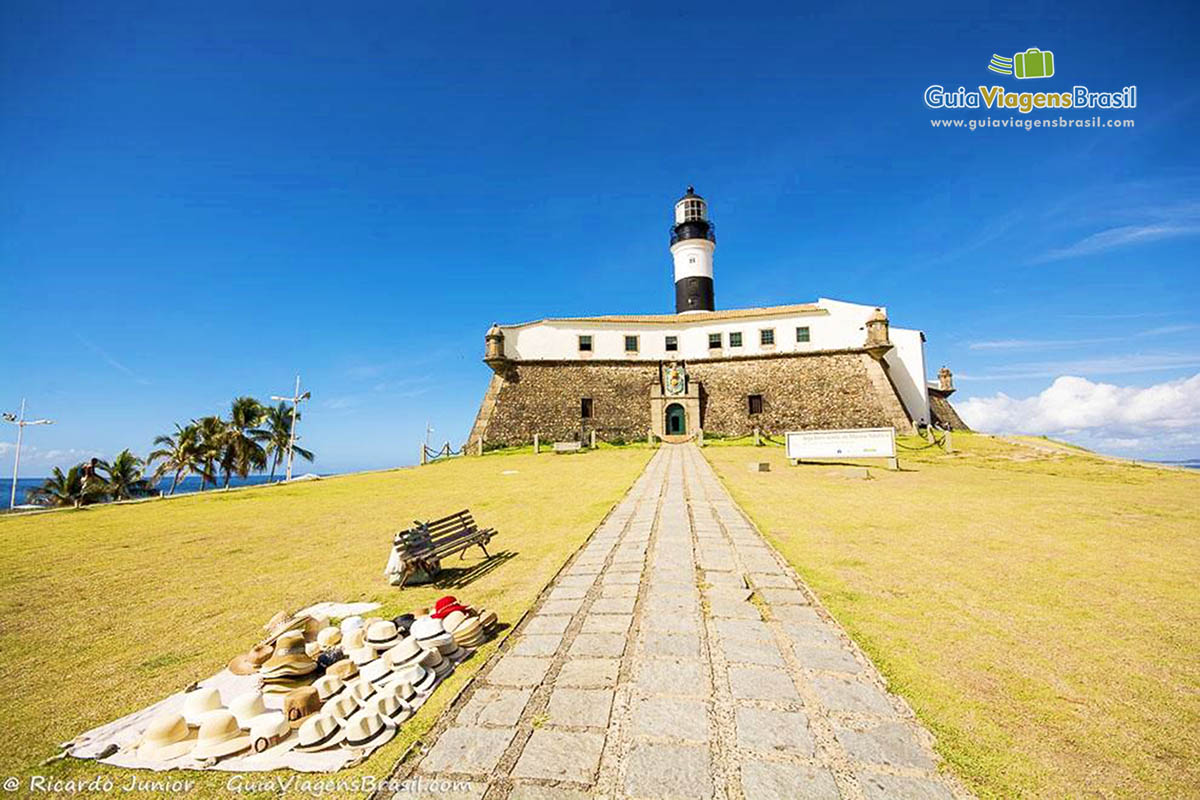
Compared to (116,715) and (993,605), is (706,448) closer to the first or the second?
(993,605)

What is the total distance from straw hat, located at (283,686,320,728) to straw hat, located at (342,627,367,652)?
681 millimetres

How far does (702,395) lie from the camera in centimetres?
2898

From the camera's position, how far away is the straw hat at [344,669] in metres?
3.50

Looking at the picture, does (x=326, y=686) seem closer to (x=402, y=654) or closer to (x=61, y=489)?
(x=402, y=654)

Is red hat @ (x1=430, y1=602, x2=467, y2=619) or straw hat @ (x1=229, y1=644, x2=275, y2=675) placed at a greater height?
red hat @ (x1=430, y1=602, x2=467, y2=619)

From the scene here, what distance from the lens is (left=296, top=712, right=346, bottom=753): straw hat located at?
9.11 ft

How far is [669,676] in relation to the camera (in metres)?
3.32

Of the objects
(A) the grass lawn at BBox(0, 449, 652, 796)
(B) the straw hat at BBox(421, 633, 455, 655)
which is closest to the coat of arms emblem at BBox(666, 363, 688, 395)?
(A) the grass lawn at BBox(0, 449, 652, 796)

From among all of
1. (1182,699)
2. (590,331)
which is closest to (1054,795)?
(1182,699)

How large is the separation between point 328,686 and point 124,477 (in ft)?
148

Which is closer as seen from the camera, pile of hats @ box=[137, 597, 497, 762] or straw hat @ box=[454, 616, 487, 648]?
pile of hats @ box=[137, 597, 497, 762]

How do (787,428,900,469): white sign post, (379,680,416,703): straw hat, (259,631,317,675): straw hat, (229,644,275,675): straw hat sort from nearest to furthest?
(379,680,416,703): straw hat
(259,631,317,675): straw hat
(229,644,275,675): straw hat
(787,428,900,469): white sign post

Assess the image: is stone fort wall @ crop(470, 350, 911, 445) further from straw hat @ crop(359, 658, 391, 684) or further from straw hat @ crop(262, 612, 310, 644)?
straw hat @ crop(359, 658, 391, 684)

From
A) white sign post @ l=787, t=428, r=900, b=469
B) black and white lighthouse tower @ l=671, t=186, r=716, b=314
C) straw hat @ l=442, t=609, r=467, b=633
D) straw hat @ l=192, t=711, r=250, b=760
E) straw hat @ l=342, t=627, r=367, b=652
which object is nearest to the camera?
straw hat @ l=192, t=711, r=250, b=760
